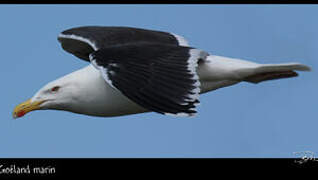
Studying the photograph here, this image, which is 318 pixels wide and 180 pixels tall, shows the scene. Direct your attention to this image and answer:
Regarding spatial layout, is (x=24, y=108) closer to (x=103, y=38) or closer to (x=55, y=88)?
(x=55, y=88)

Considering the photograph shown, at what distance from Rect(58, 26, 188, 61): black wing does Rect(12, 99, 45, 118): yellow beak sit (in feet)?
3.14

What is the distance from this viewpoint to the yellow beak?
8.56m

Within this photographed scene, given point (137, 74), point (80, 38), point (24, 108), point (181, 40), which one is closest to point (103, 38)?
point (80, 38)

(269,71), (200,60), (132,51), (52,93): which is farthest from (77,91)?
(269,71)

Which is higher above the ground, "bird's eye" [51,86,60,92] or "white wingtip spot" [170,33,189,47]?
"white wingtip spot" [170,33,189,47]

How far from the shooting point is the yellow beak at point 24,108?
28.1 ft

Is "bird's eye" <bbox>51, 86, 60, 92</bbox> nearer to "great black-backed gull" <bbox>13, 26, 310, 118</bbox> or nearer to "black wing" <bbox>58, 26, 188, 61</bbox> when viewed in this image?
"great black-backed gull" <bbox>13, 26, 310, 118</bbox>

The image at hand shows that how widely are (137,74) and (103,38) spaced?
Result: 163cm

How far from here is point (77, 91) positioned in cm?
835

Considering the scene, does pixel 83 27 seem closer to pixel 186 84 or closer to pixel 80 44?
pixel 80 44

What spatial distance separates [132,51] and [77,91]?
97 cm

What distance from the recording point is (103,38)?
8.81 metres

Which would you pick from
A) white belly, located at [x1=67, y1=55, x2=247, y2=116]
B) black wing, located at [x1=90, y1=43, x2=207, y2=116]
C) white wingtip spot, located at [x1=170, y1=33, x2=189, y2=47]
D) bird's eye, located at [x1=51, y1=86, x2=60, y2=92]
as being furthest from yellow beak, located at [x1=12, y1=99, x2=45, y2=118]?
white wingtip spot, located at [x1=170, y1=33, x2=189, y2=47]

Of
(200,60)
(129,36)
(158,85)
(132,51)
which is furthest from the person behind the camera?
(129,36)
